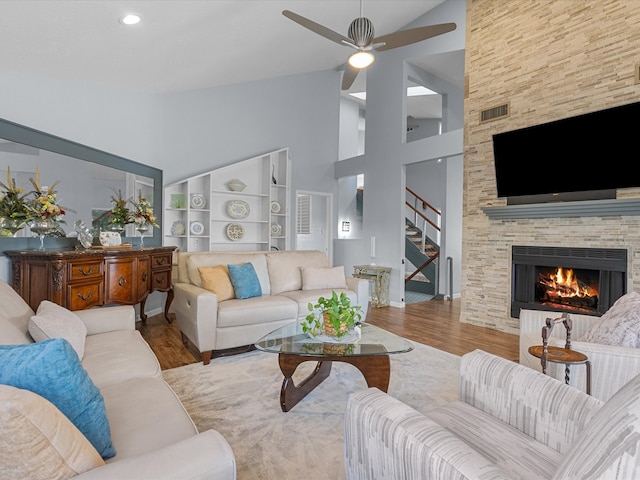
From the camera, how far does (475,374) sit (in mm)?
1570

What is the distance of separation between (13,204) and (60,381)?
2.79 metres

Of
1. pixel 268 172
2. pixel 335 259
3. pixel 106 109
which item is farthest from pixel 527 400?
pixel 335 259

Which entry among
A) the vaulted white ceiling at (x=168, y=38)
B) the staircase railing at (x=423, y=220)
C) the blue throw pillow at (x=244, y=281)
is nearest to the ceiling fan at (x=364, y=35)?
the vaulted white ceiling at (x=168, y=38)

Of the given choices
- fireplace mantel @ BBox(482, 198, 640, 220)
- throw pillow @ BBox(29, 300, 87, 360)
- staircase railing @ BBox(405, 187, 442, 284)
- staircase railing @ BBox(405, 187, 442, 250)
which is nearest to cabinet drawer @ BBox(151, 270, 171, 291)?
throw pillow @ BBox(29, 300, 87, 360)

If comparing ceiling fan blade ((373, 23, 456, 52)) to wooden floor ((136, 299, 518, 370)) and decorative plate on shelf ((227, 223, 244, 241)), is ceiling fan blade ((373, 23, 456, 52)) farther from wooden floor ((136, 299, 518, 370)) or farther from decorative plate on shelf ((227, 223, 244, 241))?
decorative plate on shelf ((227, 223, 244, 241))

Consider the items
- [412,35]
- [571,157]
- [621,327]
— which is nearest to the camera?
[621,327]

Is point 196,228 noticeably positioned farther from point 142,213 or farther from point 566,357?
point 566,357

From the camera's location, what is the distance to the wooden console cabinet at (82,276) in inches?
122

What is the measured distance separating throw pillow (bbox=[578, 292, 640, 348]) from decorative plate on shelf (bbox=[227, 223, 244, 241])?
4966mm

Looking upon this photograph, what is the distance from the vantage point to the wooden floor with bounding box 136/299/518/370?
11.8 ft

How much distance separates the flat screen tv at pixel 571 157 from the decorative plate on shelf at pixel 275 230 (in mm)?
3602

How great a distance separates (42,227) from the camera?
10.8ft

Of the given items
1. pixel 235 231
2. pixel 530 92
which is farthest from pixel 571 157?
pixel 235 231

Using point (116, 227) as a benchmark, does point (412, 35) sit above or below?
above
